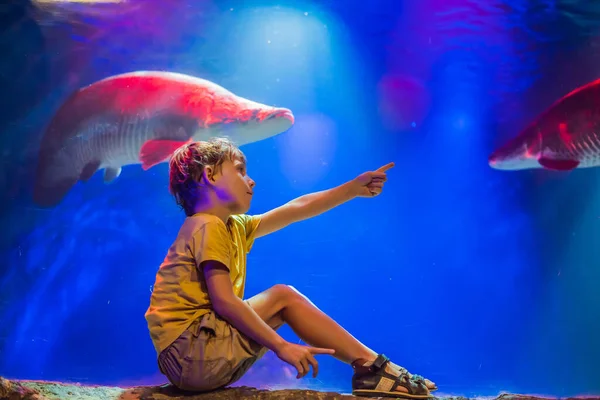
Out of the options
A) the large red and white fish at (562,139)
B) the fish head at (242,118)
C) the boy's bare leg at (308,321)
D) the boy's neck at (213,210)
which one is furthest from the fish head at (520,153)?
the boy's neck at (213,210)

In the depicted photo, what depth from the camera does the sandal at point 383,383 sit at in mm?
1588

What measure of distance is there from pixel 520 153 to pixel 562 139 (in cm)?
30

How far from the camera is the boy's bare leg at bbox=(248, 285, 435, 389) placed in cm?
166

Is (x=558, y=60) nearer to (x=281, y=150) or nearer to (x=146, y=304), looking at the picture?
(x=281, y=150)

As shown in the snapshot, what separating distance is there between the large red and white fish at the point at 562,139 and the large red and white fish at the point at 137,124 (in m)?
1.78

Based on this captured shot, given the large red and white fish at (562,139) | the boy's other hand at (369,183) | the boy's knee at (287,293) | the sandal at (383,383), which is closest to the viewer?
the sandal at (383,383)

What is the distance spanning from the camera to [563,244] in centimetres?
408

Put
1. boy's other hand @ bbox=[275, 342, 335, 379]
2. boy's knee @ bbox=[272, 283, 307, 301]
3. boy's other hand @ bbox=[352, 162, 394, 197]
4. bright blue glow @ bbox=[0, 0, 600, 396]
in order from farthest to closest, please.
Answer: bright blue glow @ bbox=[0, 0, 600, 396]
boy's other hand @ bbox=[352, 162, 394, 197]
boy's knee @ bbox=[272, 283, 307, 301]
boy's other hand @ bbox=[275, 342, 335, 379]

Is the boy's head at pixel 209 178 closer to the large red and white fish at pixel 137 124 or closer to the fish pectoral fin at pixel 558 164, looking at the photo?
the large red and white fish at pixel 137 124

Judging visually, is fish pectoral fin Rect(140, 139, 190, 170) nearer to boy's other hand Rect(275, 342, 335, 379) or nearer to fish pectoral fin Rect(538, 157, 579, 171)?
boy's other hand Rect(275, 342, 335, 379)

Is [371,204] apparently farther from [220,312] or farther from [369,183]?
[220,312]

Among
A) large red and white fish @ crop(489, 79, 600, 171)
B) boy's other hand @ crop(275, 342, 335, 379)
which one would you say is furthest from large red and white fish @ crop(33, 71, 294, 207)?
boy's other hand @ crop(275, 342, 335, 379)

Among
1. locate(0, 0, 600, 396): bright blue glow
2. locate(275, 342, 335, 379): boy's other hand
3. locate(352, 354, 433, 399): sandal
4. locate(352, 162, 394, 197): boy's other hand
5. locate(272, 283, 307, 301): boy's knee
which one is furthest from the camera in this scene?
locate(0, 0, 600, 396): bright blue glow

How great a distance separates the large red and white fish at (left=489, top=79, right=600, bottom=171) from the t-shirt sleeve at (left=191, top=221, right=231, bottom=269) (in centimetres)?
305
